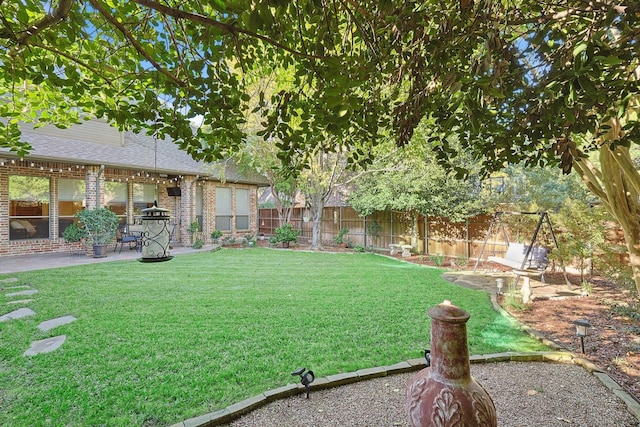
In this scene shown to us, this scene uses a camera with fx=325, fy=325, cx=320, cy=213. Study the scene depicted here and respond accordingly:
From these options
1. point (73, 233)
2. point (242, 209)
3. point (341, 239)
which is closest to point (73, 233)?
point (73, 233)

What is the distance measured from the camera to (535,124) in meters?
1.85

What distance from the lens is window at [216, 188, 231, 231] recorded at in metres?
14.5

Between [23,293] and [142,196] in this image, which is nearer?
[23,293]

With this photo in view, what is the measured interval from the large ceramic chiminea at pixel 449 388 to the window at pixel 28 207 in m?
12.4

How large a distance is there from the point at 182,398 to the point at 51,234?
10.6 m

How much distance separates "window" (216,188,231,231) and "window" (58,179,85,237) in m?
4.96

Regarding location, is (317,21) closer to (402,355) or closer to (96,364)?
(402,355)

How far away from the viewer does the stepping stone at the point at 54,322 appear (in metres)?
4.30

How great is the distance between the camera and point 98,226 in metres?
9.74

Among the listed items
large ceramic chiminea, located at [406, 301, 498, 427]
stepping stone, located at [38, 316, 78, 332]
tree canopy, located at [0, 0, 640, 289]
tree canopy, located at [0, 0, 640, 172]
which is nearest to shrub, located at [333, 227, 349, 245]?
stepping stone, located at [38, 316, 78, 332]

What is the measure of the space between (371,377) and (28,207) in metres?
11.6

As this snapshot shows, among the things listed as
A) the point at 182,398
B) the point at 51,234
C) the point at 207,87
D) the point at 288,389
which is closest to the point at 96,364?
the point at 182,398

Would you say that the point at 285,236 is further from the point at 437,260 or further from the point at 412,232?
the point at 437,260

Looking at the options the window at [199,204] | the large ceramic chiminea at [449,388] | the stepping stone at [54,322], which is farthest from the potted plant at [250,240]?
the large ceramic chiminea at [449,388]
